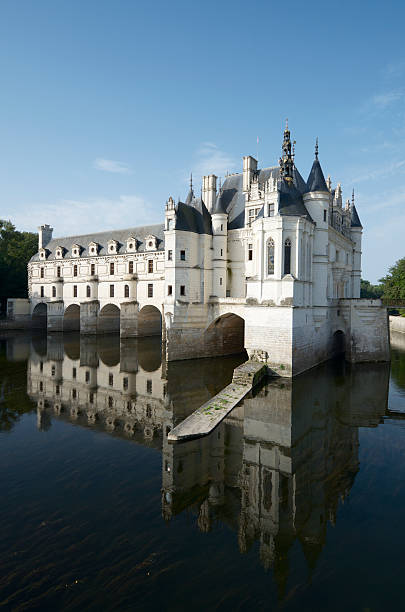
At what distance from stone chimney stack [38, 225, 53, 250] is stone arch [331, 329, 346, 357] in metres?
40.4

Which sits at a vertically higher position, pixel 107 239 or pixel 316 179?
pixel 316 179

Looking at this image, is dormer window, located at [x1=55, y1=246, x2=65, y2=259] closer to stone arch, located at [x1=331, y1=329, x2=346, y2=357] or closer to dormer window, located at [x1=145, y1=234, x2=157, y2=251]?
dormer window, located at [x1=145, y1=234, x2=157, y2=251]

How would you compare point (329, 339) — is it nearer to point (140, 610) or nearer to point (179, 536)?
point (179, 536)

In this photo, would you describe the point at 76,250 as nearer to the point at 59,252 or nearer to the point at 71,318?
the point at 59,252

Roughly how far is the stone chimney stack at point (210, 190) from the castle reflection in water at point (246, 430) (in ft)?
44.4

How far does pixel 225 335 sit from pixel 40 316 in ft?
101

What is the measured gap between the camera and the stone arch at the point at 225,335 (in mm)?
29234

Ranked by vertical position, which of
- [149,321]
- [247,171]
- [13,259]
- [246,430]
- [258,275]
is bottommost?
[246,430]

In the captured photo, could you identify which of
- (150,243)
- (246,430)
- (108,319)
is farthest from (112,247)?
(246,430)

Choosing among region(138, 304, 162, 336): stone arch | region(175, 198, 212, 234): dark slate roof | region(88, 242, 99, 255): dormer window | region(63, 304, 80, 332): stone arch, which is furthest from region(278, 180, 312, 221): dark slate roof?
region(63, 304, 80, 332): stone arch

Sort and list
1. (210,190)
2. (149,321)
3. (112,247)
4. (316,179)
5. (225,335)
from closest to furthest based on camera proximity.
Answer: (316,179) < (225,335) < (210,190) < (149,321) < (112,247)

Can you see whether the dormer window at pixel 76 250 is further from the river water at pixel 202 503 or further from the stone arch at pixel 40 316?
the river water at pixel 202 503

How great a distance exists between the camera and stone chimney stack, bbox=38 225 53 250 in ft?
165

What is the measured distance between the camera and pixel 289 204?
23094mm
